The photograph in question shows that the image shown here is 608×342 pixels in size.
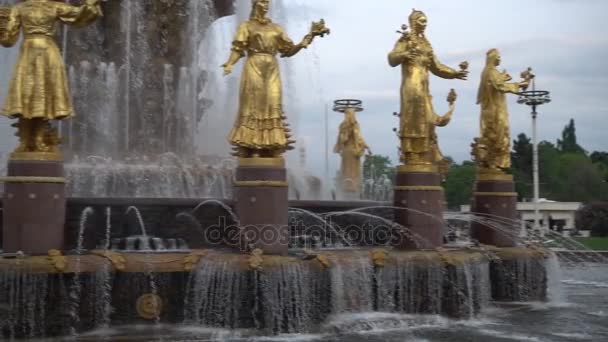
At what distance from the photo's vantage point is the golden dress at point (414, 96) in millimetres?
13547

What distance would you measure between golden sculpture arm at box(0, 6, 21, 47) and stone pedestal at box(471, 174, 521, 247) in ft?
29.5

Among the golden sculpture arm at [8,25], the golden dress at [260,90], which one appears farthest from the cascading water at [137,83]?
the golden sculpture arm at [8,25]

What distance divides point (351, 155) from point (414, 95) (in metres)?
10.5

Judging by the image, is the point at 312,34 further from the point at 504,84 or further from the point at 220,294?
the point at 504,84

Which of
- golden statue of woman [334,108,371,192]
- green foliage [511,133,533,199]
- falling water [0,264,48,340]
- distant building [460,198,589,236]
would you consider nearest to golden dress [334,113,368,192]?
golden statue of woman [334,108,371,192]

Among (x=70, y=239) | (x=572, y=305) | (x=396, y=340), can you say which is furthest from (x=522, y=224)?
(x=70, y=239)

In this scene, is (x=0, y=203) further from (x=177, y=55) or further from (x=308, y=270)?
(x=177, y=55)

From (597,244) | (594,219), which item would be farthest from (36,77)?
(594,219)

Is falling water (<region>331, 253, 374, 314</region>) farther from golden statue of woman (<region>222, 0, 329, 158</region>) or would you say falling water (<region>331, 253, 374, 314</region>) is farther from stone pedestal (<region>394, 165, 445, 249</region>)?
golden statue of woman (<region>222, 0, 329, 158</region>)

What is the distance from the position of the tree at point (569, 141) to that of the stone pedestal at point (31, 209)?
9053 cm

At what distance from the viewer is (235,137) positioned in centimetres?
1166

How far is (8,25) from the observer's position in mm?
11188

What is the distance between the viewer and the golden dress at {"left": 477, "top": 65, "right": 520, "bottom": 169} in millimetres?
15516

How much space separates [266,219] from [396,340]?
2.48 meters
